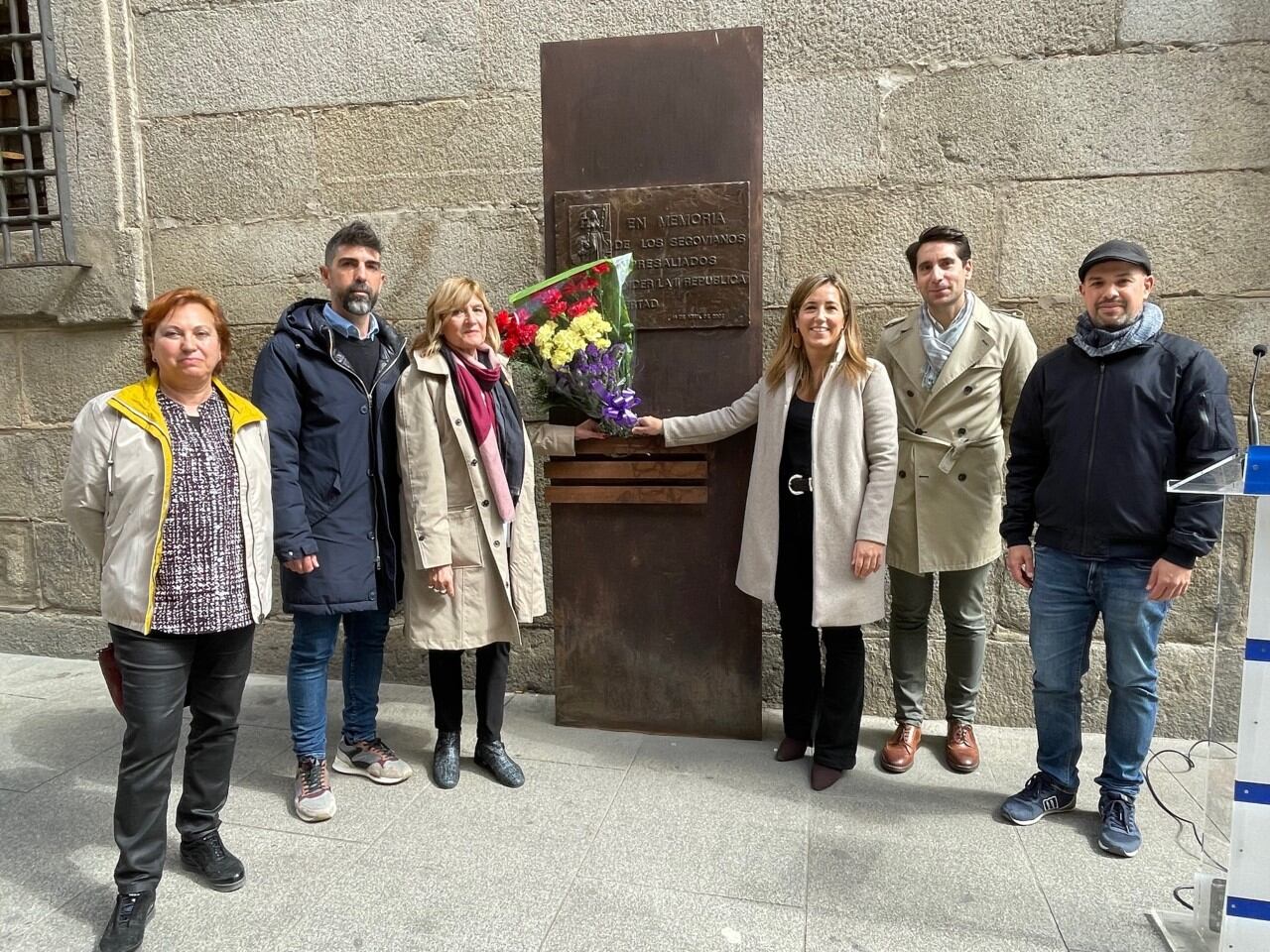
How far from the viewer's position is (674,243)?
3.51 m

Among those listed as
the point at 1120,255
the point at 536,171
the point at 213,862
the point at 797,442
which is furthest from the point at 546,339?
the point at 213,862

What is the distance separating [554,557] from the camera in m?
3.71

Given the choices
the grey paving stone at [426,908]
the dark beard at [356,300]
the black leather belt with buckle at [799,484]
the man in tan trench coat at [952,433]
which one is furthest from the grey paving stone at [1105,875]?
the dark beard at [356,300]

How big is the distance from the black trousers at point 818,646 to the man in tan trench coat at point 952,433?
317mm

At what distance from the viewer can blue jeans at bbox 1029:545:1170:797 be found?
2729 mm

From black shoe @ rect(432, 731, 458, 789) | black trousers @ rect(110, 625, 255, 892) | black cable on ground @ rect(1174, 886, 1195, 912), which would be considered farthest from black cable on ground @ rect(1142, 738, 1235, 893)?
black trousers @ rect(110, 625, 255, 892)

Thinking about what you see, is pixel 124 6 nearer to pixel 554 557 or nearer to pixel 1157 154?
pixel 554 557

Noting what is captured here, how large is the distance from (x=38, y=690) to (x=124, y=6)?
3859 millimetres

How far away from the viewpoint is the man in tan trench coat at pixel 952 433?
10.5ft

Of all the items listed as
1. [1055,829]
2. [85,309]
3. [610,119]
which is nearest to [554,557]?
[610,119]

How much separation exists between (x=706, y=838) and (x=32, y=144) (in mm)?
5361

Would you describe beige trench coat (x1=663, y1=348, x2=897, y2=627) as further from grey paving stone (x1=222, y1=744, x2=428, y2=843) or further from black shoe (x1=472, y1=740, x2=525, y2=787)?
grey paving stone (x1=222, y1=744, x2=428, y2=843)

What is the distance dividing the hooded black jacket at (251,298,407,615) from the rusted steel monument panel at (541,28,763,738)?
34.9 inches

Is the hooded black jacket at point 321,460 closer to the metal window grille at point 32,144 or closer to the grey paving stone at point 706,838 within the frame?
the grey paving stone at point 706,838
